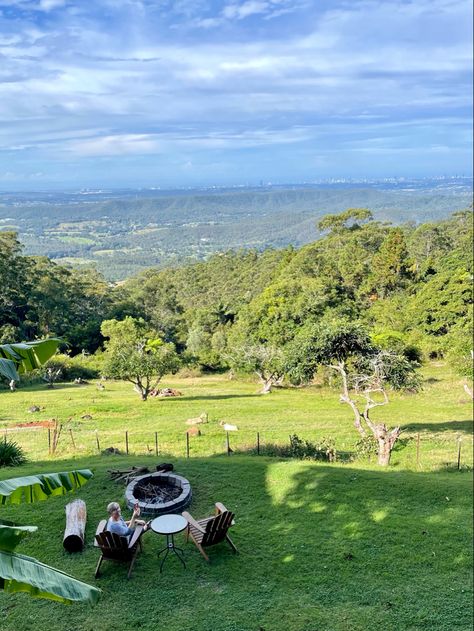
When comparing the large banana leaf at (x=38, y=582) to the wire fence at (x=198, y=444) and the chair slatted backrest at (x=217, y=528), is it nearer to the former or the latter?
the chair slatted backrest at (x=217, y=528)

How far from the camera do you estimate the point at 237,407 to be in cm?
1320

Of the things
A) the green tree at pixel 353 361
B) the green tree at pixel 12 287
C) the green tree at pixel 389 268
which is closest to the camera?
the green tree at pixel 12 287

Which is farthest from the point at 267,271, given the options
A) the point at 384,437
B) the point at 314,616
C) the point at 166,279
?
the point at 166,279

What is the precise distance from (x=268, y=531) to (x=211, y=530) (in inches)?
50.5

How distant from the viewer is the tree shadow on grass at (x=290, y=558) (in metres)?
5.37

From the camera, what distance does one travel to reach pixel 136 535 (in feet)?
20.1

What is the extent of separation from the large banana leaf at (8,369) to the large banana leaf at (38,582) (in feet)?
4.42

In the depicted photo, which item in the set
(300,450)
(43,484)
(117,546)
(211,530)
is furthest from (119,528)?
(300,450)

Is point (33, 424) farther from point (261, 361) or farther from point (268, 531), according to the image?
point (261, 361)

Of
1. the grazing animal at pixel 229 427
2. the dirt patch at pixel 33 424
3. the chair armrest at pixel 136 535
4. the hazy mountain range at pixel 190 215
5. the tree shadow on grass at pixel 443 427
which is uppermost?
the hazy mountain range at pixel 190 215

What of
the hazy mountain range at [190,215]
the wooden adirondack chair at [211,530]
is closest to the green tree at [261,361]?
the hazy mountain range at [190,215]

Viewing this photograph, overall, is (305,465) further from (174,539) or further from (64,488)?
(64,488)

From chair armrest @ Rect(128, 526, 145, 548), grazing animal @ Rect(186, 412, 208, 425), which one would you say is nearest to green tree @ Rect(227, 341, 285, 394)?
grazing animal @ Rect(186, 412, 208, 425)

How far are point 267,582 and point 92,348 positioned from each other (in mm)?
10048
